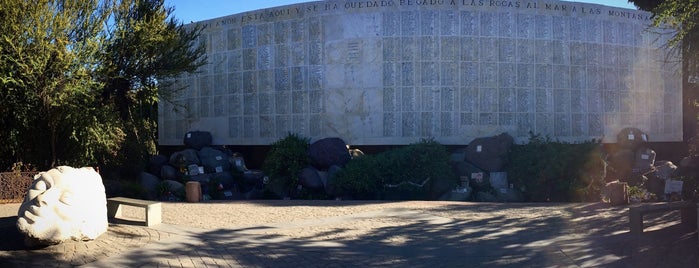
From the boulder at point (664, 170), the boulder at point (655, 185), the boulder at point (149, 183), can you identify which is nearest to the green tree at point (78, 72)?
the boulder at point (149, 183)

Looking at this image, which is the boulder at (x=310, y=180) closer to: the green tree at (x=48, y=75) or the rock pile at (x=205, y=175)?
the rock pile at (x=205, y=175)

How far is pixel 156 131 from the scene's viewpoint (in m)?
23.3

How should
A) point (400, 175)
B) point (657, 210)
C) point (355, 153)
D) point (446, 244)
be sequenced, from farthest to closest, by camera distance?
point (355, 153) < point (400, 175) < point (657, 210) < point (446, 244)

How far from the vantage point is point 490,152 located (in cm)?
1669

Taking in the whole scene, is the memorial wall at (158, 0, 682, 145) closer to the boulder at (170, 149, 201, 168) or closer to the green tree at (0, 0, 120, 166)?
the boulder at (170, 149, 201, 168)

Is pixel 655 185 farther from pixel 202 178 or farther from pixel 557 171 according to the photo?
pixel 202 178

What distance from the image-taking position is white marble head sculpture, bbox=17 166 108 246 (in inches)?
289

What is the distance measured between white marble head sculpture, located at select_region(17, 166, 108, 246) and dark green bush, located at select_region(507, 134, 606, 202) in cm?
1178

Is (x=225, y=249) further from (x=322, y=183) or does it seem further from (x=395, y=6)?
(x=395, y=6)

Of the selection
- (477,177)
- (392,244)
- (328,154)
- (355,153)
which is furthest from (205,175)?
(392,244)

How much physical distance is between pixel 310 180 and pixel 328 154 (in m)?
1.05

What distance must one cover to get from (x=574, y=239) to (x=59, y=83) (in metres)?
12.0

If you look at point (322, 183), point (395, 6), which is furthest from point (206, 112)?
point (395, 6)

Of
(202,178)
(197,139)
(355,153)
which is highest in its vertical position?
(197,139)
